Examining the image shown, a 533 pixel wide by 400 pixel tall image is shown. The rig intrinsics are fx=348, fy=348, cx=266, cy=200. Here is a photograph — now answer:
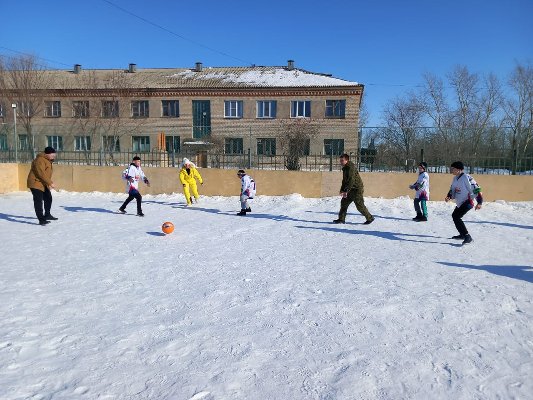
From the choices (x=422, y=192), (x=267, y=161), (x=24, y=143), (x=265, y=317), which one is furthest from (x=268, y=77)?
(x=265, y=317)

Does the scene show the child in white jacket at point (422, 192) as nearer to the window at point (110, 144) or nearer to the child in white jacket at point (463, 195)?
the child in white jacket at point (463, 195)

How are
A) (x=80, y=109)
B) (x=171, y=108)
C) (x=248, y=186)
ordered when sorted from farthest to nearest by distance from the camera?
(x=171, y=108) < (x=80, y=109) < (x=248, y=186)

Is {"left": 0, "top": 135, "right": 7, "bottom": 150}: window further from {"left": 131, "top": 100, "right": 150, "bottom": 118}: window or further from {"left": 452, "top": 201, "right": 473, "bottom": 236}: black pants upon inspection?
{"left": 452, "top": 201, "right": 473, "bottom": 236}: black pants

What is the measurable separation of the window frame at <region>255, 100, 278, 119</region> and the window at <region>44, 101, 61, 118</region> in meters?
19.1

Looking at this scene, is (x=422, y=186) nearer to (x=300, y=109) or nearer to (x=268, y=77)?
(x=300, y=109)

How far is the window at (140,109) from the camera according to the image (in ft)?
107

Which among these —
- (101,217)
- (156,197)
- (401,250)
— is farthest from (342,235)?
(156,197)

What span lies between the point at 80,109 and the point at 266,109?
17.0 metres

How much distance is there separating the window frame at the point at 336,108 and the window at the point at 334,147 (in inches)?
696

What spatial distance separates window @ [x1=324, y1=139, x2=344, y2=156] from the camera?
1308 centimetres

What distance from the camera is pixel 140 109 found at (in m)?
32.7

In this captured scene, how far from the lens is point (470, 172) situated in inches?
477

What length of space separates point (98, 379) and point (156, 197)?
12.3 meters

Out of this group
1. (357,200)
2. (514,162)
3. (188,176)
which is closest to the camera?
(357,200)
